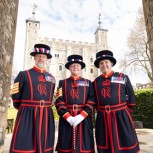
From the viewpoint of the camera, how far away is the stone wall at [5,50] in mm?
4113

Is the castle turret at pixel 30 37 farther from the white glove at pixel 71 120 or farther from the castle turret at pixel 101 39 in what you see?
the white glove at pixel 71 120

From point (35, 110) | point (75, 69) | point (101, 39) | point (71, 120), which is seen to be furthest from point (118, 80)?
point (101, 39)

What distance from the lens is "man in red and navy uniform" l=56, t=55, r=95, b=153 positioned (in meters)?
2.95

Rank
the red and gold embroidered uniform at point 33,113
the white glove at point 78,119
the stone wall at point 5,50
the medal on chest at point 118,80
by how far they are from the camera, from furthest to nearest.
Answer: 1. the stone wall at point 5,50
2. the medal on chest at point 118,80
3. the white glove at point 78,119
4. the red and gold embroidered uniform at point 33,113

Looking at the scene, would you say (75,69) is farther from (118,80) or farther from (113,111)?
(113,111)

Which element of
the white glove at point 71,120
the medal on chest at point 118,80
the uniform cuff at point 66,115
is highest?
the medal on chest at point 118,80

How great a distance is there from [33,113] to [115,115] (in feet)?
3.91

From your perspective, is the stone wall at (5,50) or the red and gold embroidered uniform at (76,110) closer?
the red and gold embroidered uniform at (76,110)

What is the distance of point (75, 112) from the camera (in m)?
3.10

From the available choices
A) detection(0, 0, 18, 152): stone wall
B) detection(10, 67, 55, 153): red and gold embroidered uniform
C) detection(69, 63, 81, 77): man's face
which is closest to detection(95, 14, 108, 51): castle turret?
detection(0, 0, 18, 152): stone wall

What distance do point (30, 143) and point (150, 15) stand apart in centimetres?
307

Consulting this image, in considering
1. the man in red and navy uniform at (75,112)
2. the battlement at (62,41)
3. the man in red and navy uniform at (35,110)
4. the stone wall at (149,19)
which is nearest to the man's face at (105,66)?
the man in red and navy uniform at (75,112)

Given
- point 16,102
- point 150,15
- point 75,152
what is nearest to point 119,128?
point 75,152

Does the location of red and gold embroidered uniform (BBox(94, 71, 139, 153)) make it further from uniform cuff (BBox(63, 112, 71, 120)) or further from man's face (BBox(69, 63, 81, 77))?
uniform cuff (BBox(63, 112, 71, 120))
